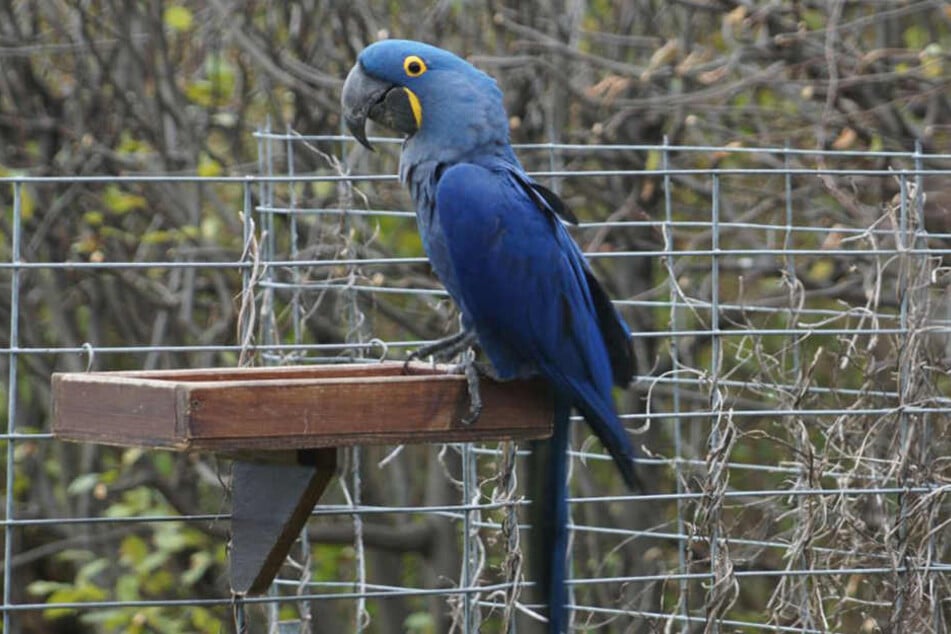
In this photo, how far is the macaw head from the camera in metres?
3.16

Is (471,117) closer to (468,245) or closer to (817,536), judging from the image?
(468,245)

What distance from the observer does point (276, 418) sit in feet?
8.59

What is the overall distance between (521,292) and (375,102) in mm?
514

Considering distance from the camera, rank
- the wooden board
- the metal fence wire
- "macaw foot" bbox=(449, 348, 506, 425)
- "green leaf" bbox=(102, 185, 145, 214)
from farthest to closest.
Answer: "green leaf" bbox=(102, 185, 145, 214) < the metal fence wire < "macaw foot" bbox=(449, 348, 506, 425) < the wooden board

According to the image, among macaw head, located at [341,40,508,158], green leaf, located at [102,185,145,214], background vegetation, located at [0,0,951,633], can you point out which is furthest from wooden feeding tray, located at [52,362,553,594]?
green leaf, located at [102,185,145,214]

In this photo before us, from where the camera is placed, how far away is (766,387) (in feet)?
11.4

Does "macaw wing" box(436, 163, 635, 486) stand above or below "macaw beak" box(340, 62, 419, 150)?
below

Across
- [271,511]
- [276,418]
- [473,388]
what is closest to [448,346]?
[473,388]

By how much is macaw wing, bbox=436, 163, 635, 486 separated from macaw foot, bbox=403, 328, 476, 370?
0.05m

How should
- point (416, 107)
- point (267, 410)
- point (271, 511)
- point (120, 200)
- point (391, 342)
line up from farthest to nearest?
1. point (120, 200)
2. point (391, 342)
3. point (416, 107)
4. point (271, 511)
5. point (267, 410)

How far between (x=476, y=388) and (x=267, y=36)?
116 inches

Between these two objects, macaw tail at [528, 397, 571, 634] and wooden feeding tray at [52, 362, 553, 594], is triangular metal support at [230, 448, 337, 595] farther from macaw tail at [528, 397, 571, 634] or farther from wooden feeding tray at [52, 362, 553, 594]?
macaw tail at [528, 397, 571, 634]

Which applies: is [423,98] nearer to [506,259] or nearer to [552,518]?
[506,259]

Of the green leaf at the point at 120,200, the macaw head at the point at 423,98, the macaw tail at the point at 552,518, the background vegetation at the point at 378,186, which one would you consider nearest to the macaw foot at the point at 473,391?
the macaw tail at the point at 552,518
